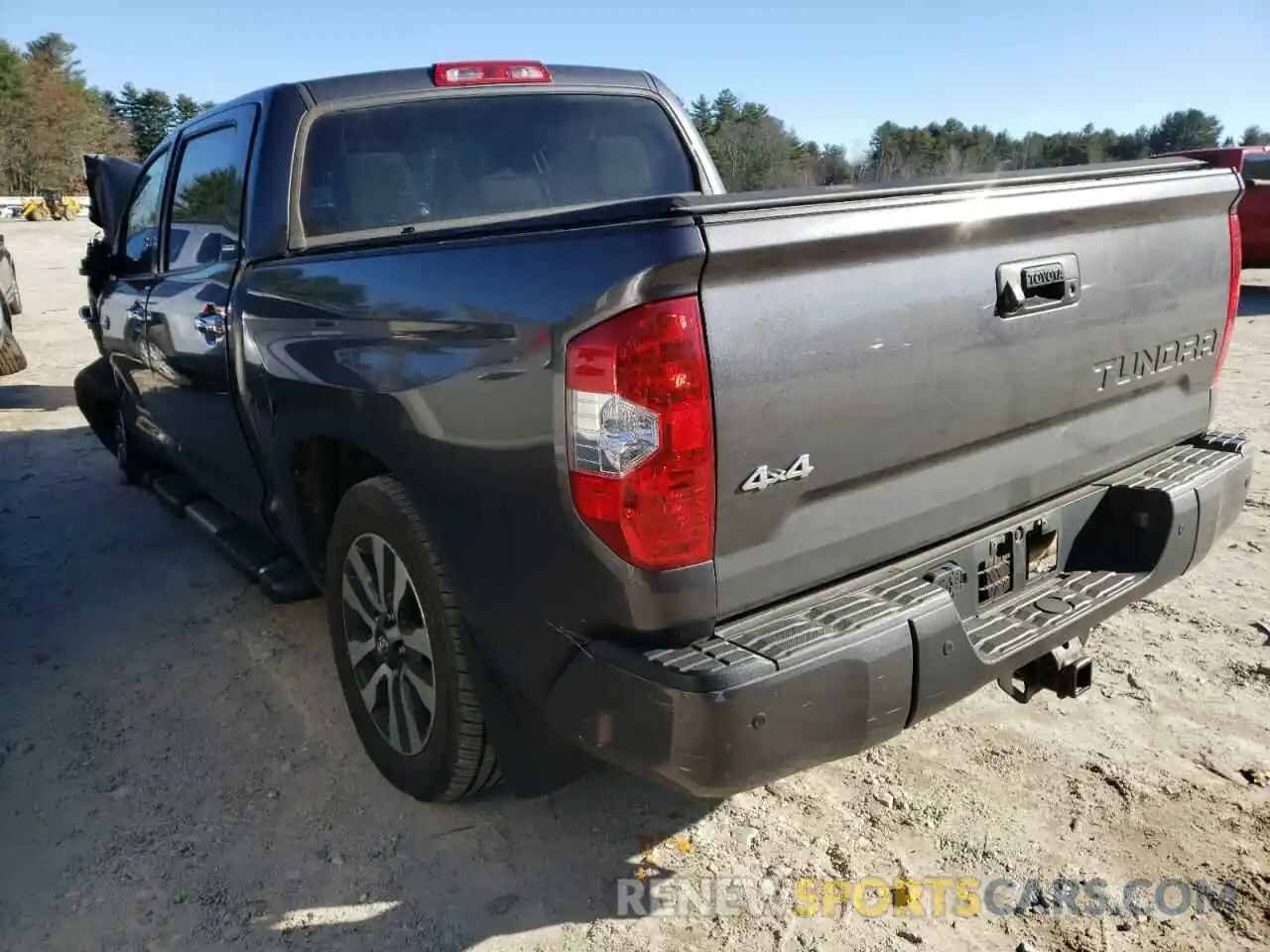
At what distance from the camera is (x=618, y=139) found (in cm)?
409

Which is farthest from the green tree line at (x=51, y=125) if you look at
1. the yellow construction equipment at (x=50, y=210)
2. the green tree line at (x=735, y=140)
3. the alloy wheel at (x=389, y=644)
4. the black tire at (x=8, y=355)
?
the alloy wheel at (x=389, y=644)

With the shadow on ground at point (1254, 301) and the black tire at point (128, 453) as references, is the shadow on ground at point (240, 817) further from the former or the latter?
the shadow on ground at point (1254, 301)

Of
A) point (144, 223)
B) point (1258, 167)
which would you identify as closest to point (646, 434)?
point (144, 223)

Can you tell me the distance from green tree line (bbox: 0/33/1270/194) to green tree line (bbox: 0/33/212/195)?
0.27 ft

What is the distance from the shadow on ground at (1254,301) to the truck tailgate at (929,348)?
9.78 meters

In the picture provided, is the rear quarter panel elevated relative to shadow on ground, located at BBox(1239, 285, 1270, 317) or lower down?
elevated

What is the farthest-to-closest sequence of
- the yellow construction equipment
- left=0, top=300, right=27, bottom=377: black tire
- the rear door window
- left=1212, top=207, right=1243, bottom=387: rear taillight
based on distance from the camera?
the yellow construction equipment → left=0, top=300, right=27, bottom=377: black tire → the rear door window → left=1212, top=207, right=1243, bottom=387: rear taillight

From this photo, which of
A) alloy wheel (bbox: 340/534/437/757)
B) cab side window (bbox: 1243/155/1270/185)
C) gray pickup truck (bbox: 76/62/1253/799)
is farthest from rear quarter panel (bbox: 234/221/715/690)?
cab side window (bbox: 1243/155/1270/185)

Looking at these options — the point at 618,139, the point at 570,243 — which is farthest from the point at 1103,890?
the point at 618,139

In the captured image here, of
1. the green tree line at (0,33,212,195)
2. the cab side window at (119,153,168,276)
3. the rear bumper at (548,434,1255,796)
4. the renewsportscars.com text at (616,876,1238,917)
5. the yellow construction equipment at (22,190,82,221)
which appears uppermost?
the green tree line at (0,33,212,195)

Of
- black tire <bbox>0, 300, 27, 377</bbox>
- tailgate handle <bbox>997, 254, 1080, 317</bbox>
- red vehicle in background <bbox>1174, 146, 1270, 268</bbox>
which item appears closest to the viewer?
tailgate handle <bbox>997, 254, 1080, 317</bbox>

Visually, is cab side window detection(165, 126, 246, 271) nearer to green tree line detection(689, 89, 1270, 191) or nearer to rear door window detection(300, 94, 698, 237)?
rear door window detection(300, 94, 698, 237)

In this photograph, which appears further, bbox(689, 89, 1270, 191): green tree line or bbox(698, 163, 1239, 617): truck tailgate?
bbox(689, 89, 1270, 191): green tree line

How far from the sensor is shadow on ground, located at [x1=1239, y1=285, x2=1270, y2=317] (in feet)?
36.2
